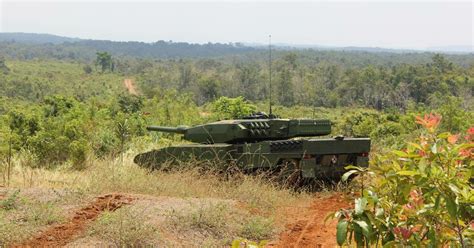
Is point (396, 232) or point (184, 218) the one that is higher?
point (396, 232)

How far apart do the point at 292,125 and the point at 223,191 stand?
2.08 m

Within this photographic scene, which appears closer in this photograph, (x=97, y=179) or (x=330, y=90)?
(x=97, y=179)

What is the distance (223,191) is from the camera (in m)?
7.47

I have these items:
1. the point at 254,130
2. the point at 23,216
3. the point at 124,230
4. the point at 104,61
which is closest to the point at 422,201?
the point at 124,230

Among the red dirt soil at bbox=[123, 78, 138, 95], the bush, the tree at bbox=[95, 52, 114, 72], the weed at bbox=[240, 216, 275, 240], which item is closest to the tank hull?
the weed at bbox=[240, 216, 275, 240]

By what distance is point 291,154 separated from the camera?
26.7ft

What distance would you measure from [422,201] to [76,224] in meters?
3.90

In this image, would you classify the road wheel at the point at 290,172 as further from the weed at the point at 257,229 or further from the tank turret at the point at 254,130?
the weed at the point at 257,229

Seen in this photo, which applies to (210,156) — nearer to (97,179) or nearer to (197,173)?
(197,173)

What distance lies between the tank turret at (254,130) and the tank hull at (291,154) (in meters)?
0.32

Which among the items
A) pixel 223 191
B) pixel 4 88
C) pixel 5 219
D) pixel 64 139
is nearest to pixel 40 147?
pixel 64 139

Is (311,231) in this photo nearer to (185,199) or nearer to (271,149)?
(185,199)

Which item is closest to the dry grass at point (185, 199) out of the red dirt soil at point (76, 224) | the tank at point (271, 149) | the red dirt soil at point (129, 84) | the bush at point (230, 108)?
the red dirt soil at point (76, 224)

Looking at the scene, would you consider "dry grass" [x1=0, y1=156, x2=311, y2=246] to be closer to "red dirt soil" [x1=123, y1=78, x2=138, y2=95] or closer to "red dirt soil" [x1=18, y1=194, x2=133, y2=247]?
"red dirt soil" [x1=18, y1=194, x2=133, y2=247]
